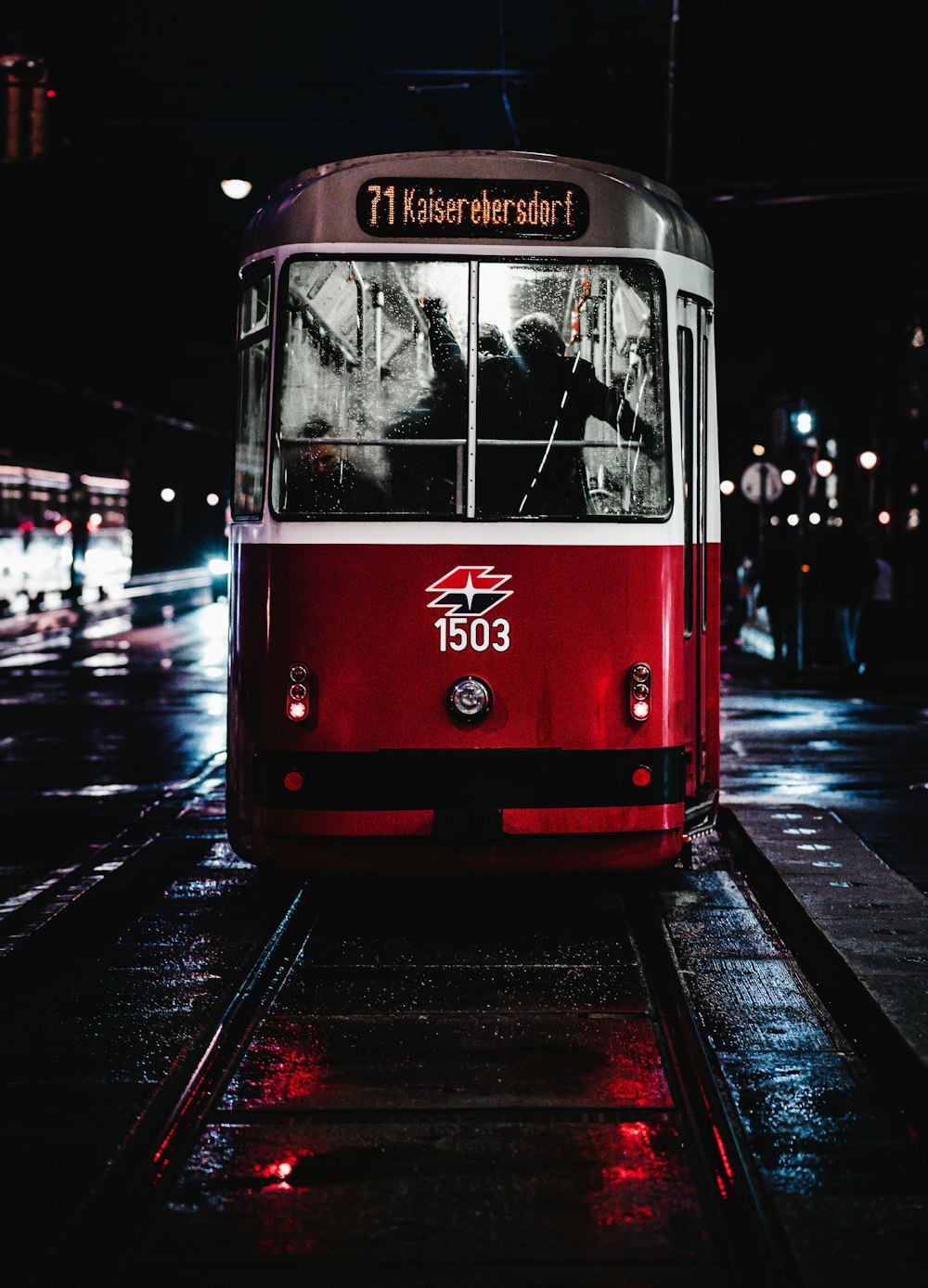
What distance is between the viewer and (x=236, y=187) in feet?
83.7

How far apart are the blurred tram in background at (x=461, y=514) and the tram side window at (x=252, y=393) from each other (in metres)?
0.02

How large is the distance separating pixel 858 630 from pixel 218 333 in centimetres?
4852

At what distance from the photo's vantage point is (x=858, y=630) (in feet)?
70.4

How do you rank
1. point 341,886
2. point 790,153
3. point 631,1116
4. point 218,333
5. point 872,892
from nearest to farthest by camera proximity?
point 631,1116, point 872,892, point 341,886, point 790,153, point 218,333

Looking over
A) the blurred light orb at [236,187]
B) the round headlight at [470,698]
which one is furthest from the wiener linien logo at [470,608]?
the blurred light orb at [236,187]

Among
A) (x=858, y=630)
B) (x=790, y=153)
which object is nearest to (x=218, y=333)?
(x=790, y=153)

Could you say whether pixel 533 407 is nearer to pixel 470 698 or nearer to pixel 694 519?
pixel 694 519

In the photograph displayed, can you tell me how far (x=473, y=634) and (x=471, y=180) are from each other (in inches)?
78.7

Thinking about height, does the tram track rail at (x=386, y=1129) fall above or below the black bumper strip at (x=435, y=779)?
below

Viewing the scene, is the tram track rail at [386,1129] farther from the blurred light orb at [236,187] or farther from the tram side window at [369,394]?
the blurred light orb at [236,187]

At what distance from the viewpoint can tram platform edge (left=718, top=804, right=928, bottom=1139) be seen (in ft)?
18.6

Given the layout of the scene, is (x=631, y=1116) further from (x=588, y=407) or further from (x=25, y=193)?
(x=25, y=193)

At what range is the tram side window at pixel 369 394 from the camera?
7.33 m

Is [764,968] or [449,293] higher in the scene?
[449,293]
